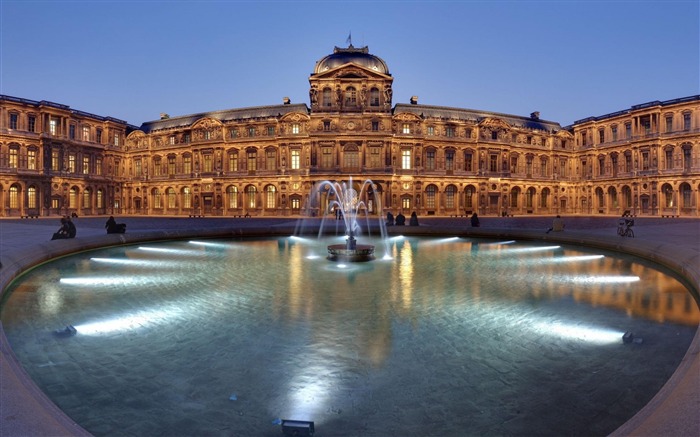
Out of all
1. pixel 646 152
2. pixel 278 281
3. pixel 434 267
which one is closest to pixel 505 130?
pixel 646 152

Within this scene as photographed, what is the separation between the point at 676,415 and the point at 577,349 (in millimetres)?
3275

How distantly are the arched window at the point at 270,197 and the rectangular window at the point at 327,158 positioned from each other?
7.85 meters

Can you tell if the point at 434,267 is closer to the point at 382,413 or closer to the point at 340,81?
the point at 382,413

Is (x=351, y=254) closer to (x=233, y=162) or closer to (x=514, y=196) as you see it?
(x=233, y=162)

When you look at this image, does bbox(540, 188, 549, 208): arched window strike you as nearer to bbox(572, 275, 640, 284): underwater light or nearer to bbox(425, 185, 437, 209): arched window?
bbox(425, 185, 437, 209): arched window

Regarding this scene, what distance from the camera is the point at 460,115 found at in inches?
2217

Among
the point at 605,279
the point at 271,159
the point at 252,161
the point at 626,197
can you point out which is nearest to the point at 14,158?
the point at 252,161

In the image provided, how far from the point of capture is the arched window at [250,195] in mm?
54516

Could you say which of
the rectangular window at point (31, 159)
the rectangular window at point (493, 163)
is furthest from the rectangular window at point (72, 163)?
the rectangular window at point (493, 163)

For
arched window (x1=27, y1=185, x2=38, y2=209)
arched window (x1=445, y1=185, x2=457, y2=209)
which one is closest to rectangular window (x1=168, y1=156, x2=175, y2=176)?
arched window (x1=27, y1=185, x2=38, y2=209)

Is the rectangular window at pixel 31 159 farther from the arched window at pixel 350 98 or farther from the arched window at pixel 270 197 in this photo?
the arched window at pixel 350 98

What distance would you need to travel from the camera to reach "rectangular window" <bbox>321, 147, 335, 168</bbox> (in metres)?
50.5

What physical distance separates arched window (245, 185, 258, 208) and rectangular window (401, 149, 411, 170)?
19252 mm

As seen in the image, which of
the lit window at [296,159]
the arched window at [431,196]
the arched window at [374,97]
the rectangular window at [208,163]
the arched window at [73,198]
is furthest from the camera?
the rectangular window at [208,163]
